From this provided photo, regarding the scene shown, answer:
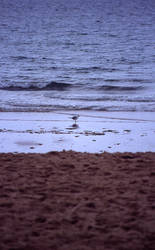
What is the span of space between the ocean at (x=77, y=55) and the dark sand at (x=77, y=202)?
5.21 m

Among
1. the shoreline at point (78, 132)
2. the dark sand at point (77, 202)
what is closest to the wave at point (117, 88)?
the shoreline at point (78, 132)

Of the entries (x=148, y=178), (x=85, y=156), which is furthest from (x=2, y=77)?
(x=148, y=178)

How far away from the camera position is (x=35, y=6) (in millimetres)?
50844

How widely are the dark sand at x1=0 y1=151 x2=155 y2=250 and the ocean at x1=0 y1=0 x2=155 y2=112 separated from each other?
521 centimetres

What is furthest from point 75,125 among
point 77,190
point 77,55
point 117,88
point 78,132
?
point 77,55

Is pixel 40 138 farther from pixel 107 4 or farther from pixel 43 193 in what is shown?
pixel 107 4

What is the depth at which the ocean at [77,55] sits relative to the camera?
38.6 ft

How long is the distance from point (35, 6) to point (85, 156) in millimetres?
50066

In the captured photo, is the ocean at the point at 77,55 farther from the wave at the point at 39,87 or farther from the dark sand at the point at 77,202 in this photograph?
the dark sand at the point at 77,202

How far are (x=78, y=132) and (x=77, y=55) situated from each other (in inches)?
766

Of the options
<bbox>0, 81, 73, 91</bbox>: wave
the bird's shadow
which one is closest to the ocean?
<bbox>0, 81, 73, 91</bbox>: wave

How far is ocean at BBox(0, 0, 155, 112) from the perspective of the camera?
1177 cm

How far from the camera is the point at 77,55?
82.9 ft

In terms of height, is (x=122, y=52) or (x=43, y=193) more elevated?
(x=122, y=52)
